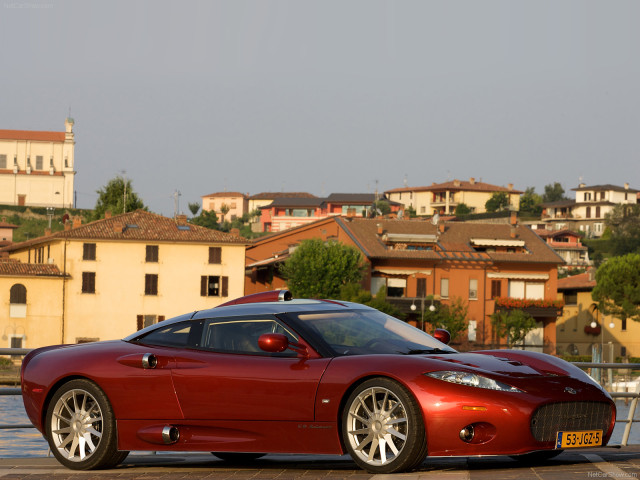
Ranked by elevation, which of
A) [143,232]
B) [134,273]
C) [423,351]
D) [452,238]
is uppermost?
[452,238]

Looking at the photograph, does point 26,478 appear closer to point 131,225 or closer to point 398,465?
point 398,465

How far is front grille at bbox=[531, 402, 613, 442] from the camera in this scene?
7.69m

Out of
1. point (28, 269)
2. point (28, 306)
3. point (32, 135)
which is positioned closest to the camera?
point (28, 306)

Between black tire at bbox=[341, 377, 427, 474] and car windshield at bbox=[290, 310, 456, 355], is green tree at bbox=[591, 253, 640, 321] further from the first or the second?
black tire at bbox=[341, 377, 427, 474]

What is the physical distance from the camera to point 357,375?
7.85 meters

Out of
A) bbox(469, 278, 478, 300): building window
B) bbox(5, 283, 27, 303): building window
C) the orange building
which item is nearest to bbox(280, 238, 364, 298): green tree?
the orange building

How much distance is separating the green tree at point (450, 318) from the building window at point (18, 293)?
27.7 metres

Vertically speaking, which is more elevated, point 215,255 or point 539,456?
point 215,255

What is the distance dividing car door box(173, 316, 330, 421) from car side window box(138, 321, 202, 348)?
0.09 meters

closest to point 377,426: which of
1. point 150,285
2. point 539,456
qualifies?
point 539,456

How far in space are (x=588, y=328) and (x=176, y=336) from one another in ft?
281

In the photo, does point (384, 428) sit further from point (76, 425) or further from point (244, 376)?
point (76, 425)

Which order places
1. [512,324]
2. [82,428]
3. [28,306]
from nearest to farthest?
[82,428] → [28,306] → [512,324]

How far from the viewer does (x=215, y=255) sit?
262ft
